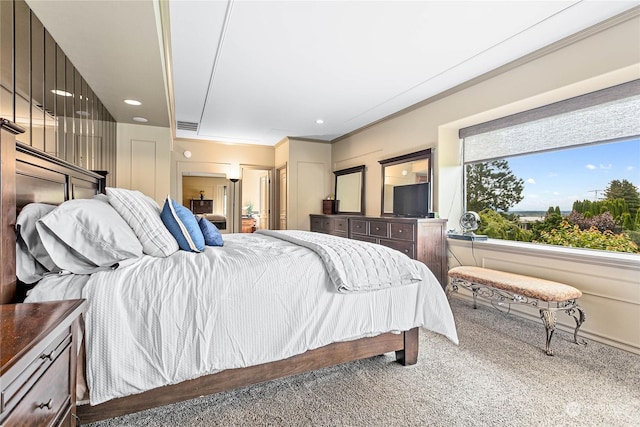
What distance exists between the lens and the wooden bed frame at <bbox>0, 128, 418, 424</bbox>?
1.15 metres

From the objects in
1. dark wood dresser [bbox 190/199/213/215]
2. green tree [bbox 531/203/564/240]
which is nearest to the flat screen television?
green tree [bbox 531/203/564/240]

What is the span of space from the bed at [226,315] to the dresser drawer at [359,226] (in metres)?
2.43

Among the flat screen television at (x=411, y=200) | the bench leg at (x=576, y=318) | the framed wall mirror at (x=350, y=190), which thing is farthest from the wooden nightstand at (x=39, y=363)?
the framed wall mirror at (x=350, y=190)

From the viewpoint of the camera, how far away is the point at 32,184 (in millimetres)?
1411

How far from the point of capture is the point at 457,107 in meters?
3.56

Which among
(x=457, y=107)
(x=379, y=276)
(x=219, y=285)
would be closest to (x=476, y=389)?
(x=379, y=276)

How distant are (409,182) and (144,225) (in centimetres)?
348

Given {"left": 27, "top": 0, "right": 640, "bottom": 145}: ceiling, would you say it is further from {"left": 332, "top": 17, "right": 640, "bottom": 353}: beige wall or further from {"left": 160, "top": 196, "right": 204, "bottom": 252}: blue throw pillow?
{"left": 160, "top": 196, "right": 204, "bottom": 252}: blue throw pillow

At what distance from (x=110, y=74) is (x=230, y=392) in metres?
2.81

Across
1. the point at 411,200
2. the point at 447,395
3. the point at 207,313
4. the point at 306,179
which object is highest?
the point at 306,179

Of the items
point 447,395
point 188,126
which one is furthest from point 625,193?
point 188,126

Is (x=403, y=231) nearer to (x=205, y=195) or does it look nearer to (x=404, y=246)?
(x=404, y=246)

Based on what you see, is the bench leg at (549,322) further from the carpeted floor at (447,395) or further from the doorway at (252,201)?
the doorway at (252,201)

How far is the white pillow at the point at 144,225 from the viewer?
5.49 ft
